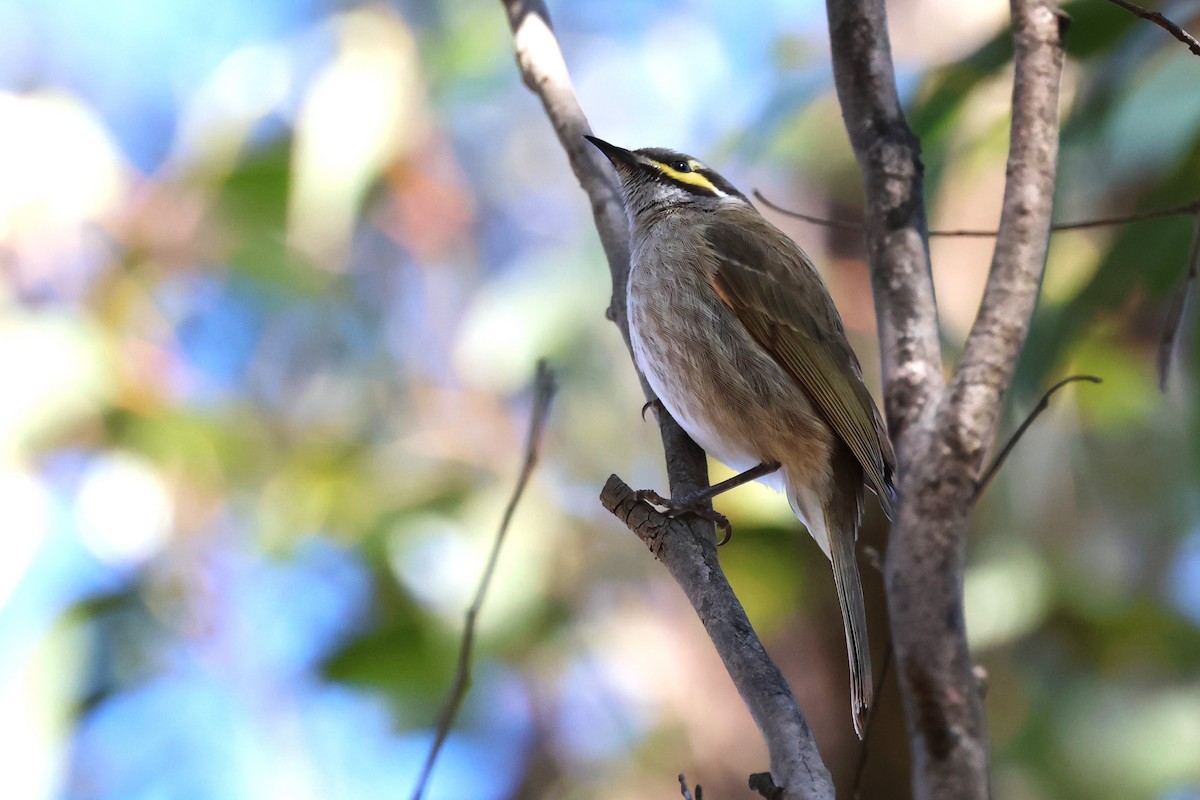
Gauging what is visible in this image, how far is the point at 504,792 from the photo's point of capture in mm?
6414

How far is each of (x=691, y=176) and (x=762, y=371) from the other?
1.14m

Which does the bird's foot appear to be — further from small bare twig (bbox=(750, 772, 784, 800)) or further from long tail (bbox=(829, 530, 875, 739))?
small bare twig (bbox=(750, 772, 784, 800))

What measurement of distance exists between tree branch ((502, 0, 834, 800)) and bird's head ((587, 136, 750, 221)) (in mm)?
809

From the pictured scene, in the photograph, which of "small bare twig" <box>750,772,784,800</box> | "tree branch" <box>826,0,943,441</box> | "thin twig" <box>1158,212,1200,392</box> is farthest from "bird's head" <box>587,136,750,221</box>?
"small bare twig" <box>750,772,784,800</box>

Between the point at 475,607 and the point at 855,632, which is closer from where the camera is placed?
the point at 475,607

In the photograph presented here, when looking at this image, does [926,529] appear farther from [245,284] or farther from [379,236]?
[379,236]

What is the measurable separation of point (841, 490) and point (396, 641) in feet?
12.5

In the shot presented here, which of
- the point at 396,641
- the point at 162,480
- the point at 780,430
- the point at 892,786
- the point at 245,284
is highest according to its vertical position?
the point at 245,284

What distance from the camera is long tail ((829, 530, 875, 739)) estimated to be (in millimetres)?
2656

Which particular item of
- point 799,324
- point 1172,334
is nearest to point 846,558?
point 799,324

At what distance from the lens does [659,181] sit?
13.3ft

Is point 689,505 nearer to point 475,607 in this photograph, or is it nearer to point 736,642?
point 475,607

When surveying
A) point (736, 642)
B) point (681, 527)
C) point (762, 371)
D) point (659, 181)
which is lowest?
point (736, 642)

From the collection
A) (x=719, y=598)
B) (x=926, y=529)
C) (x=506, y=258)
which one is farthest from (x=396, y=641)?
(x=926, y=529)
